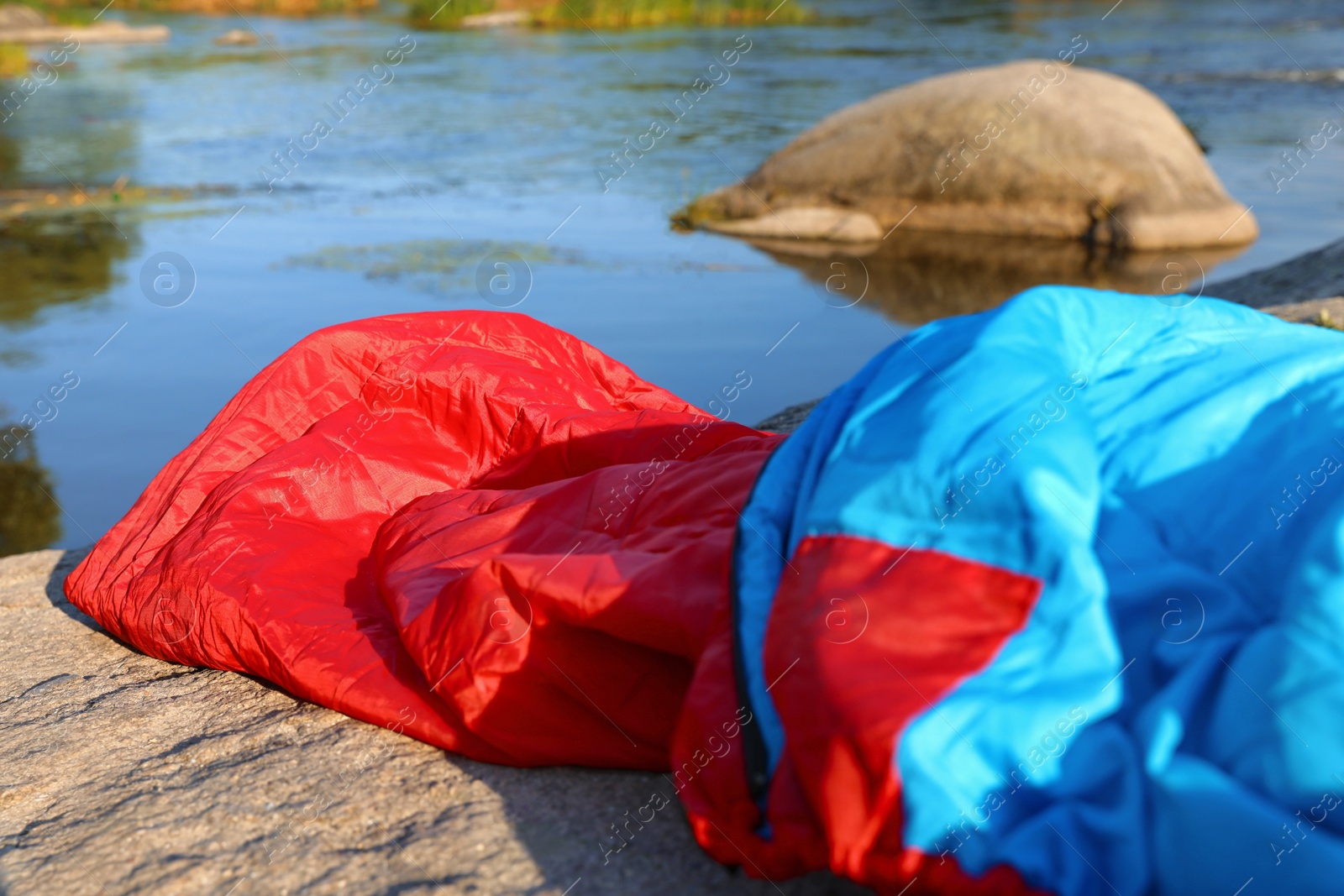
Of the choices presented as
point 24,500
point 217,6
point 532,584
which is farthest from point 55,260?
point 217,6

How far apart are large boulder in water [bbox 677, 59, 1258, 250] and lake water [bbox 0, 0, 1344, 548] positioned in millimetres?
495

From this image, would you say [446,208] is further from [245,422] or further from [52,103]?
[52,103]

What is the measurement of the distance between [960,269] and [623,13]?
1731 cm

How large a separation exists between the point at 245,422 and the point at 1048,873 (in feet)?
6.90

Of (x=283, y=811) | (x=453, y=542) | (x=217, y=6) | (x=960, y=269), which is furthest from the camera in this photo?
(x=217, y=6)

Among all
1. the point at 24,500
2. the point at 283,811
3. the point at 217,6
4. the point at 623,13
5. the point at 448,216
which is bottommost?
the point at 623,13

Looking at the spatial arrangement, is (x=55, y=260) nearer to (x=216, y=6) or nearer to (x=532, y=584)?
(x=532, y=584)

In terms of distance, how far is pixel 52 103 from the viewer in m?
13.3

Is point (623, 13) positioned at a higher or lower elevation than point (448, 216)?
lower

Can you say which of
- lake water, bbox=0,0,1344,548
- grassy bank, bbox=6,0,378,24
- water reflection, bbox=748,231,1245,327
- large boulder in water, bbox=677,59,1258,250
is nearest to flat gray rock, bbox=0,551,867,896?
lake water, bbox=0,0,1344,548

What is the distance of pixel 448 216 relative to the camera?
7426 millimetres

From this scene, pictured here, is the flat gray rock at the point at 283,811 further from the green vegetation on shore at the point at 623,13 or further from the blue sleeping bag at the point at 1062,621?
the green vegetation on shore at the point at 623,13

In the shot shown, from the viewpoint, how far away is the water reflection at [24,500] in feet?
11.5

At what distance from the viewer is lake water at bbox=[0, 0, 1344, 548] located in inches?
183
